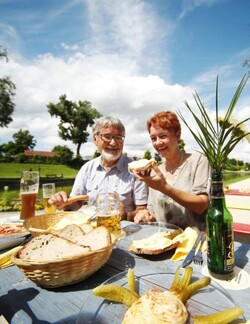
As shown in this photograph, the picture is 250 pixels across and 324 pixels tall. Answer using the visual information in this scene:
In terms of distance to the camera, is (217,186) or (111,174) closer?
(217,186)

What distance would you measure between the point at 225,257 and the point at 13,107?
99.2 ft

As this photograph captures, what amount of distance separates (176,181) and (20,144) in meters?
83.0

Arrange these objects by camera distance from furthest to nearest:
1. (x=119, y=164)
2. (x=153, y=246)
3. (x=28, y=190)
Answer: (x=119, y=164) < (x=28, y=190) < (x=153, y=246)

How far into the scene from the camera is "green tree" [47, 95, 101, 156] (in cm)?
4878

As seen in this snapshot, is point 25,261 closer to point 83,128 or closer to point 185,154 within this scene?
point 185,154

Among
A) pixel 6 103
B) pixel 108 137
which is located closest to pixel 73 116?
pixel 6 103

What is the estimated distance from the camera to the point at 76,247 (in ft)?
3.53

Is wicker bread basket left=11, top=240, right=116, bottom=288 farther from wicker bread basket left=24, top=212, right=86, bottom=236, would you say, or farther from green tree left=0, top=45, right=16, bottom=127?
green tree left=0, top=45, right=16, bottom=127

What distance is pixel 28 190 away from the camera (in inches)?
86.4

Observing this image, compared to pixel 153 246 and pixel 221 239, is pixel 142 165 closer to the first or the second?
pixel 153 246

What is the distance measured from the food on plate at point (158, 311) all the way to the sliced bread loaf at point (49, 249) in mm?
410

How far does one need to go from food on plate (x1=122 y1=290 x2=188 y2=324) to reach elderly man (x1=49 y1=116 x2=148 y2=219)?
2.34m

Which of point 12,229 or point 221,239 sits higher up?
point 221,239

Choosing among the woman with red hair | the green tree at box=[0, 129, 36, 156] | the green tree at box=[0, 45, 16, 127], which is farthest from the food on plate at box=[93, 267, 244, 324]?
the green tree at box=[0, 129, 36, 156]
